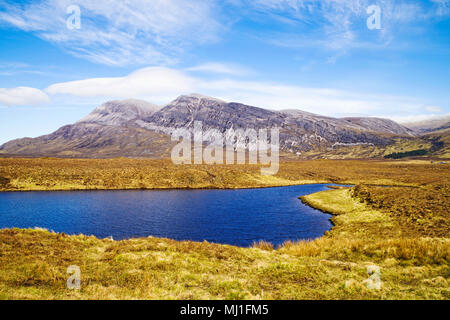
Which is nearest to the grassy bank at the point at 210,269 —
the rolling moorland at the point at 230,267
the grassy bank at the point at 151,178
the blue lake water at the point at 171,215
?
the rolling moorland at the point at 230,267

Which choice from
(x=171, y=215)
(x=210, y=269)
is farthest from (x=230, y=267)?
(x=171, y=215)

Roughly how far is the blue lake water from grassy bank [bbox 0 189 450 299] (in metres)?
11.5

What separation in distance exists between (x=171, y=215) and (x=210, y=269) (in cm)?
3025

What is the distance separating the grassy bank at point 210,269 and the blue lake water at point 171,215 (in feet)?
37.7

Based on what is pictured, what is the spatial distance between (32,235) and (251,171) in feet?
269

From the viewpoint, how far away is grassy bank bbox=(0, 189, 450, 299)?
13.5 metres

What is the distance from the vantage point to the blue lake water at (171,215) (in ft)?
119

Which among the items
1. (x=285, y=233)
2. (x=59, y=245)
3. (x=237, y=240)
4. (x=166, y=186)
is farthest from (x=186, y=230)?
(x=166, y=186)

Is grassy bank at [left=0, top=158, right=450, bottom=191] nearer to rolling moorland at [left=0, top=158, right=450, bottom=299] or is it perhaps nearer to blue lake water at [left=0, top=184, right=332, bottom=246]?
blue lake water at [left=0, top=184, right=332, bottom=246]

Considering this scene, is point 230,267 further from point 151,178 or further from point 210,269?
point 151,178

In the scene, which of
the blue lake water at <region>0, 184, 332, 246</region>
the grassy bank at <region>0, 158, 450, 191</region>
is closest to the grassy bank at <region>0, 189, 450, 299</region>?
the blue lake water at <region>0, 184, 332, 246</region>

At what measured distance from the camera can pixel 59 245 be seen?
21.3 meters

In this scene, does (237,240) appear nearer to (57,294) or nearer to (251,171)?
(57,294)
